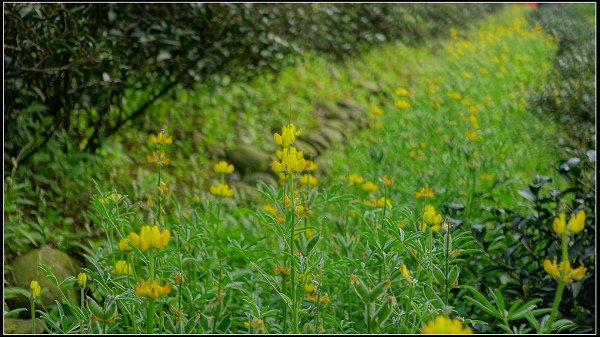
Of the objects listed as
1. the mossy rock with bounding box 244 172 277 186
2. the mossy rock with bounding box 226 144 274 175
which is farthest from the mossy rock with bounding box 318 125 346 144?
the mossy rock with bounding box 244 172 277 186

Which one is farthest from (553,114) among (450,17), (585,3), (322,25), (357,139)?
(450,17)

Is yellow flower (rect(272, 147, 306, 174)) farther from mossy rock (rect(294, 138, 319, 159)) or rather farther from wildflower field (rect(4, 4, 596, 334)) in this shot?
mossy rock (rect(294, 138, 319, 159))

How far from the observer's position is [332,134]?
4129 mm

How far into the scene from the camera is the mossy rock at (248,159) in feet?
11.7

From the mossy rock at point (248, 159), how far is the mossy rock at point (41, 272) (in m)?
1.35

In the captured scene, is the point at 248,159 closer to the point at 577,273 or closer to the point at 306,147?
the point at 306,147

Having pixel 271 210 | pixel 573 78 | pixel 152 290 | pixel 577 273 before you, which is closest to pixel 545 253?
pixel 271 210

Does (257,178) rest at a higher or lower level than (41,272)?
lower

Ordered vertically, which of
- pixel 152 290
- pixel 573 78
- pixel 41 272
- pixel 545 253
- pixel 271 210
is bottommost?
pixel 41 272

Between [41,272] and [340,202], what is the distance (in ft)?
3.73

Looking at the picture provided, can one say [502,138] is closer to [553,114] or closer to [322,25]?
[553,114]

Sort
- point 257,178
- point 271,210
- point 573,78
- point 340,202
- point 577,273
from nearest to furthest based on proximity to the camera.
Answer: point 577,273 → point 271,210 → point 340,202 → point 257,178 → point 573,78

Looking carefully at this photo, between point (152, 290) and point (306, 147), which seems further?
point (306, 147)

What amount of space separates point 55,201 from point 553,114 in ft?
9.66
